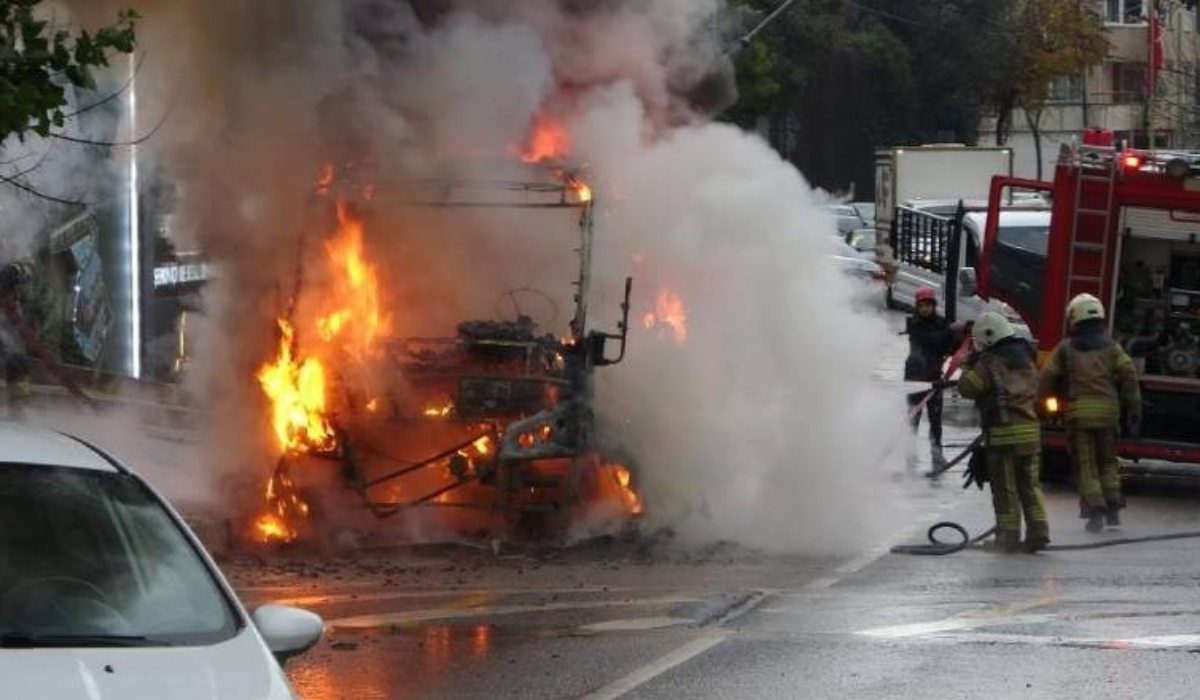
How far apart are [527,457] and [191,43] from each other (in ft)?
10.1

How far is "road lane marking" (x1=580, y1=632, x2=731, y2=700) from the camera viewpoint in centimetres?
842

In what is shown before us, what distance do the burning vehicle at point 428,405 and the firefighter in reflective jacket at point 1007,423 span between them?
2161mm

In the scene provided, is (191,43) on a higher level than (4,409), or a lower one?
higher

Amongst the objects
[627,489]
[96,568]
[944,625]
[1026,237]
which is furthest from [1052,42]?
[96,568]

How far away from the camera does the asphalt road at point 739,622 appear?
28.3ft

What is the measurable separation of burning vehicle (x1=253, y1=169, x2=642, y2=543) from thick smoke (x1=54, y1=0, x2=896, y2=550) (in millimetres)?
178

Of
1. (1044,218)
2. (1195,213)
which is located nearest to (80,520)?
(1195,213)

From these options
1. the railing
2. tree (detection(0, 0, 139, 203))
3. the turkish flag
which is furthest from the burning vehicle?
the turkish flag

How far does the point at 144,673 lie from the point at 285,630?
23.1 inches

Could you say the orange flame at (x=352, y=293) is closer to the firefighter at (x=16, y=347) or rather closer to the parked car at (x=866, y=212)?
the firefighter at (x=16, y=347)

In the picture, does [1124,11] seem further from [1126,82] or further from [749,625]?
[749,625]

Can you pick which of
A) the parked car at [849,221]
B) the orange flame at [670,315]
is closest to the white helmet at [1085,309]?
the orange flame at [670,315]

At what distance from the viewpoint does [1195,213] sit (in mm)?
16688

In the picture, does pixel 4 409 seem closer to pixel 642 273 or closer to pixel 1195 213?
pixel 642 273
